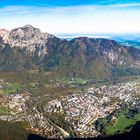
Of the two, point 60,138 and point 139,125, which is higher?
point 139,125

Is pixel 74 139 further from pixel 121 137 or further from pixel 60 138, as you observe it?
pixel 121 137

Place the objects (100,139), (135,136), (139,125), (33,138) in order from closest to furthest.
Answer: (135,136) → (139,125) → (100,139) → (33,138)

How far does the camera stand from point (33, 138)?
18750 centimetres

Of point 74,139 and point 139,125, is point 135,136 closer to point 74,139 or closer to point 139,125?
point 139,125

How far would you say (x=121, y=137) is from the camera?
167 metres

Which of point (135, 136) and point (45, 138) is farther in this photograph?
point (45, 138)

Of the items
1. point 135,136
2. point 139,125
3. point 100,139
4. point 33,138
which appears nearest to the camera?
point 135,136

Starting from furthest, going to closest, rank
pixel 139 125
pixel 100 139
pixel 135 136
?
pixel 100 139 → pixel 139 125 → pixel 135 136

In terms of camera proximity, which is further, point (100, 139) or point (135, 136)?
point (100, 139)

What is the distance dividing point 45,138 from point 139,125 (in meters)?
47.6

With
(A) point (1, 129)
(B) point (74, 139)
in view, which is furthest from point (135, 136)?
(A) point (1, 129)

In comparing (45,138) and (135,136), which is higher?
(135,136)

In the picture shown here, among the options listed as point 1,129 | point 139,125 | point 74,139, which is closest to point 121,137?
point 139,125

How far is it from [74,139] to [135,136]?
1997 inches
